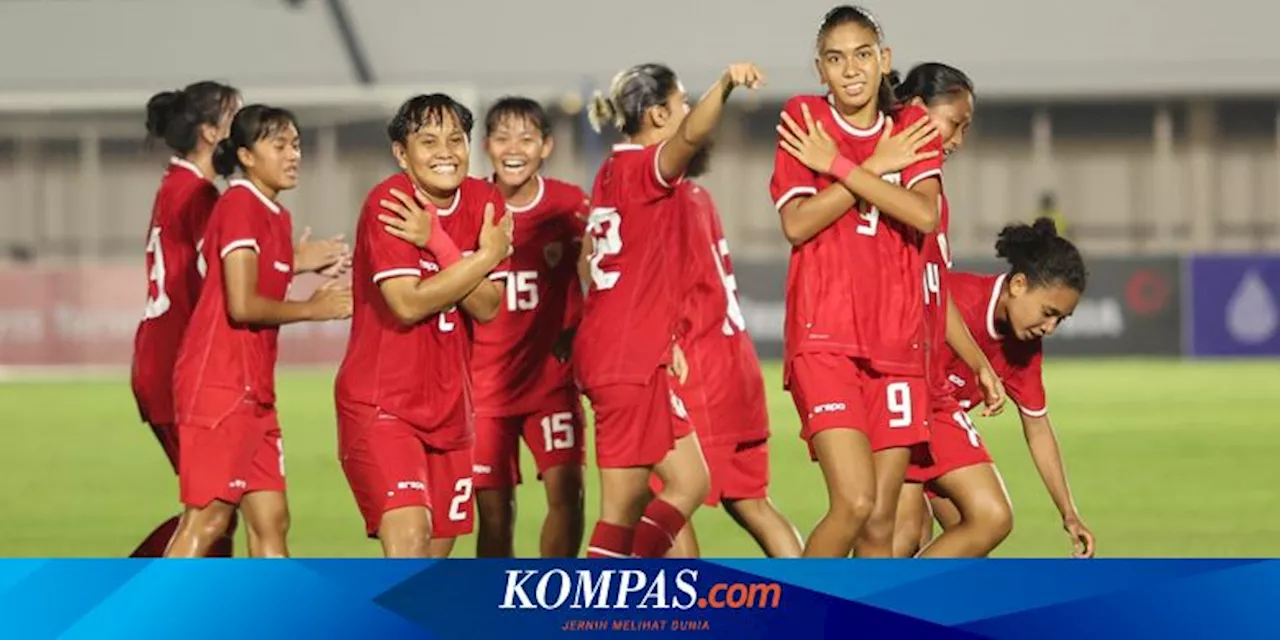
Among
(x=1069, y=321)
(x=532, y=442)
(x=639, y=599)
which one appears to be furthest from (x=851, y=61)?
(x=1069, y=321)

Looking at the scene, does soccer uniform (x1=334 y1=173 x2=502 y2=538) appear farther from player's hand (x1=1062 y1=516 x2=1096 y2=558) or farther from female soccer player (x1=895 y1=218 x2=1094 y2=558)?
player's hand (x1=1062 y1=516 x2=1096 y2=558)

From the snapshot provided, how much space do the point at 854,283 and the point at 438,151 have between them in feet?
4.50

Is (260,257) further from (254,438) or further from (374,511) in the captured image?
(374,511)

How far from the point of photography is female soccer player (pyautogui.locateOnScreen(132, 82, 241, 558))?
28.8 feet

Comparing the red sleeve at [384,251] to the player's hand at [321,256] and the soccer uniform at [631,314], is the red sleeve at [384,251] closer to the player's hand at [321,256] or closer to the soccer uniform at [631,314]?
the soccer uniform at [631,314]

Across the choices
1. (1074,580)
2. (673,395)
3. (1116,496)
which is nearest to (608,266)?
(673,395)

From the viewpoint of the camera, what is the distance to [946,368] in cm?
821

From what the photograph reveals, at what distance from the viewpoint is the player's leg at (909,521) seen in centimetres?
805

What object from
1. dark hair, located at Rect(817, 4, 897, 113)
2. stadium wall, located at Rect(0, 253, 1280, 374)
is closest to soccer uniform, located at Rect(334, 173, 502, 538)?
dark hair, located at Rect(817, 4, 897, 113)

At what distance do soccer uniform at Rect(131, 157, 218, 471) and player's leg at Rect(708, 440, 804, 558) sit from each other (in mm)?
2089

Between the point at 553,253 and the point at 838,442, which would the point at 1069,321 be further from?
the point at 838,442

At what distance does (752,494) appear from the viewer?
8.83 meters

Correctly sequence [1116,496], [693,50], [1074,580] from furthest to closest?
1. [693,50]
2. [1116,496]
3. [1074,580]

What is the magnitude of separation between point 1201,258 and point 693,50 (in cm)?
987
